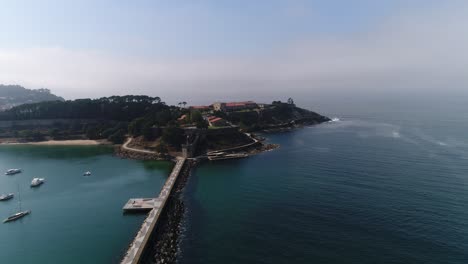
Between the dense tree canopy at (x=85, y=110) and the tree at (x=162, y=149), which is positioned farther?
the dense tree canopy at (x=85, y=110)

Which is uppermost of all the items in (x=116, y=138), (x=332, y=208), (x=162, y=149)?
(x=116, y=138)

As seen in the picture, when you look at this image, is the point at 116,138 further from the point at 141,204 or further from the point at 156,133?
the point at 141,204

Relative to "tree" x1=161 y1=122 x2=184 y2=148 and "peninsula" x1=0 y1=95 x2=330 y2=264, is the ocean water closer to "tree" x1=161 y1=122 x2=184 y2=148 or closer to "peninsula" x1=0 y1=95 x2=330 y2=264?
"peninsula" x1=0 y1=95 x2=330 y2=264

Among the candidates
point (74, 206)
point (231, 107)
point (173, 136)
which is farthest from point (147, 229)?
point (231, 107)

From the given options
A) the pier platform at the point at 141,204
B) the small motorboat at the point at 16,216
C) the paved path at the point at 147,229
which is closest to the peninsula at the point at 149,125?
the paved path at the point at 147,229

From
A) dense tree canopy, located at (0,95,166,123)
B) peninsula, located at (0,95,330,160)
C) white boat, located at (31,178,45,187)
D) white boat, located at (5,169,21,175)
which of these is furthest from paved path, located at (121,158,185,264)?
dense tree canopy, located at (0,95,166,123)

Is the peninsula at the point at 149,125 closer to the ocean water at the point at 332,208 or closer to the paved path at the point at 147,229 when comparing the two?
the ocean water at the point at 332,208
